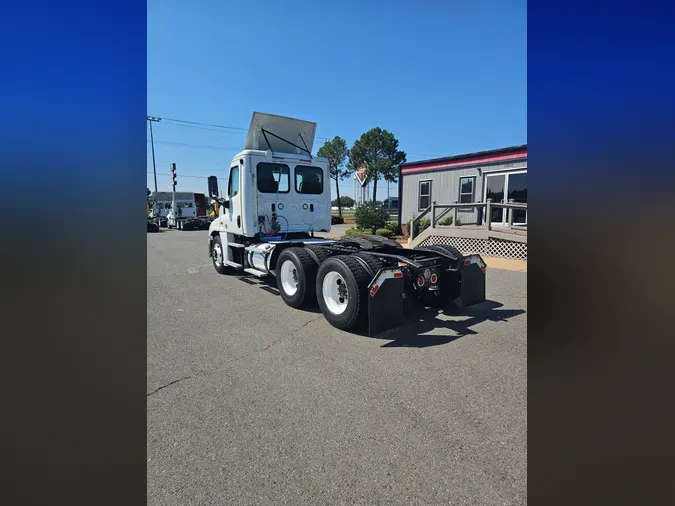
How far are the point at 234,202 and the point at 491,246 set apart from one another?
7561mm

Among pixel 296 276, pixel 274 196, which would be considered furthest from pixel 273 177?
pixel 296 276

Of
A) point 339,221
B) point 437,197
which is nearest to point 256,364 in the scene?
point 437,197

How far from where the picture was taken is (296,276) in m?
6.66

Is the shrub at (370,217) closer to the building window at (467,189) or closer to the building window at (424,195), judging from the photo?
the building window at (424,195)

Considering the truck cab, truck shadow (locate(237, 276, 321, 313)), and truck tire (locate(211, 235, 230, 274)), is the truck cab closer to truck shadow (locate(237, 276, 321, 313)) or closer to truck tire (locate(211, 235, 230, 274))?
truck tire (locate(211, 235, 230, 274))

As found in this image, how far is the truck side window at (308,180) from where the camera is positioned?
338 inches

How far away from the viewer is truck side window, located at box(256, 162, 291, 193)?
808cm

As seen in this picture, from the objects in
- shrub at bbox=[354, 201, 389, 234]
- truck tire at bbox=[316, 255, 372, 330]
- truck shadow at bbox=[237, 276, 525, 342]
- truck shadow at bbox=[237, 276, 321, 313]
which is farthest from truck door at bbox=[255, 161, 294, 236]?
shrub at bbox=[354, 201, 389, 234]

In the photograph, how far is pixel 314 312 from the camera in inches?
248

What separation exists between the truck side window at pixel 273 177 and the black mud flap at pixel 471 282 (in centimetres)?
419

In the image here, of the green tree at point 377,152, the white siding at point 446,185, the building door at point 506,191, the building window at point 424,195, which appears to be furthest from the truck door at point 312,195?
the green tree at point 377,152
